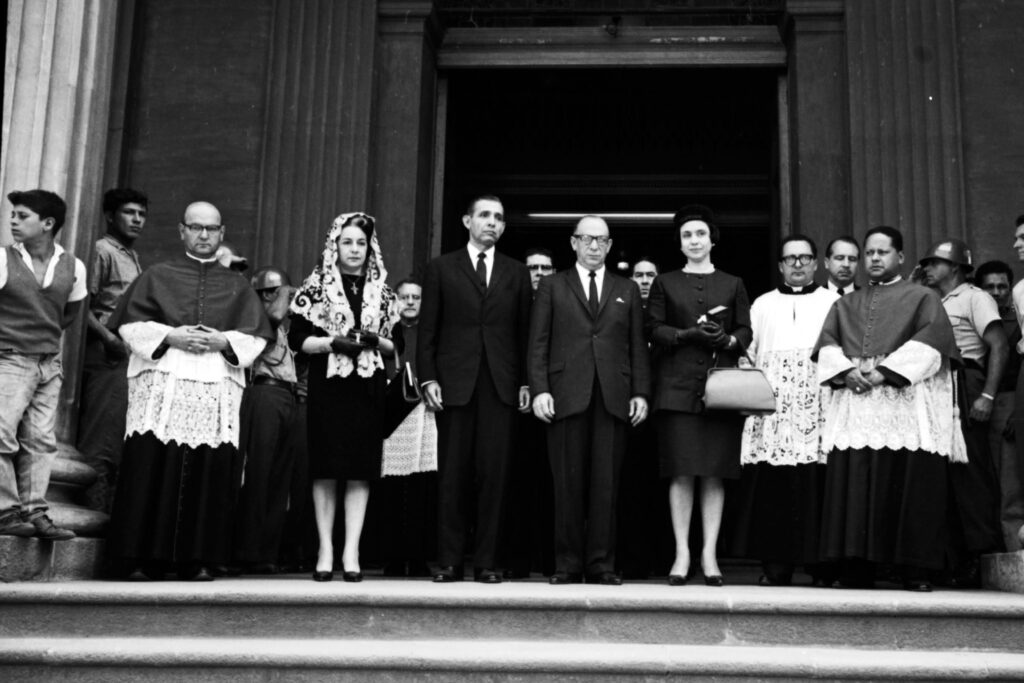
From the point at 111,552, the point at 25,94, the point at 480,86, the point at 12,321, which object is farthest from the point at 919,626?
the point at 480,86

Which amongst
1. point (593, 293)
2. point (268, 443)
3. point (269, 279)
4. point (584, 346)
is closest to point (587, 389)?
point (584, 346)

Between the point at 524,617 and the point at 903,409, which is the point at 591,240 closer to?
the point at 903,409

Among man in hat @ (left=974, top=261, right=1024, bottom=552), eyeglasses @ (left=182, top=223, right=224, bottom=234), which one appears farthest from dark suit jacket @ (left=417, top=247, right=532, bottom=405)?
man in hat @ (left=974, top=261, right=1024, bottom=552)

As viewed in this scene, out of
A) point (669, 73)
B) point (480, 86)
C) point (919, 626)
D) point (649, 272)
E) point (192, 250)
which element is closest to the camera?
point (919, 626)

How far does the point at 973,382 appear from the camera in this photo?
23.4ft

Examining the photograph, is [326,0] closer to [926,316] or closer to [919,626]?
[926,316]

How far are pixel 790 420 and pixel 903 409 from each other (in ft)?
2.22

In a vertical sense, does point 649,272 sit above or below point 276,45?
below

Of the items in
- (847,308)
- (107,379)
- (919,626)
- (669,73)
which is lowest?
(919,626)

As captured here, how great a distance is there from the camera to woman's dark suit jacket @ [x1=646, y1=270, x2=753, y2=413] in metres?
6.75

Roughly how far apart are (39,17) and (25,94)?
509 millimetres

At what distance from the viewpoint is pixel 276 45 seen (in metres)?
9.12

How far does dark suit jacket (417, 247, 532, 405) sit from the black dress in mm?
325

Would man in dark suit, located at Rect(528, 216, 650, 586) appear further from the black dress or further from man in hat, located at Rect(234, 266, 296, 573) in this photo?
man in hat, located at Rect(234, 266, 296, 573)
